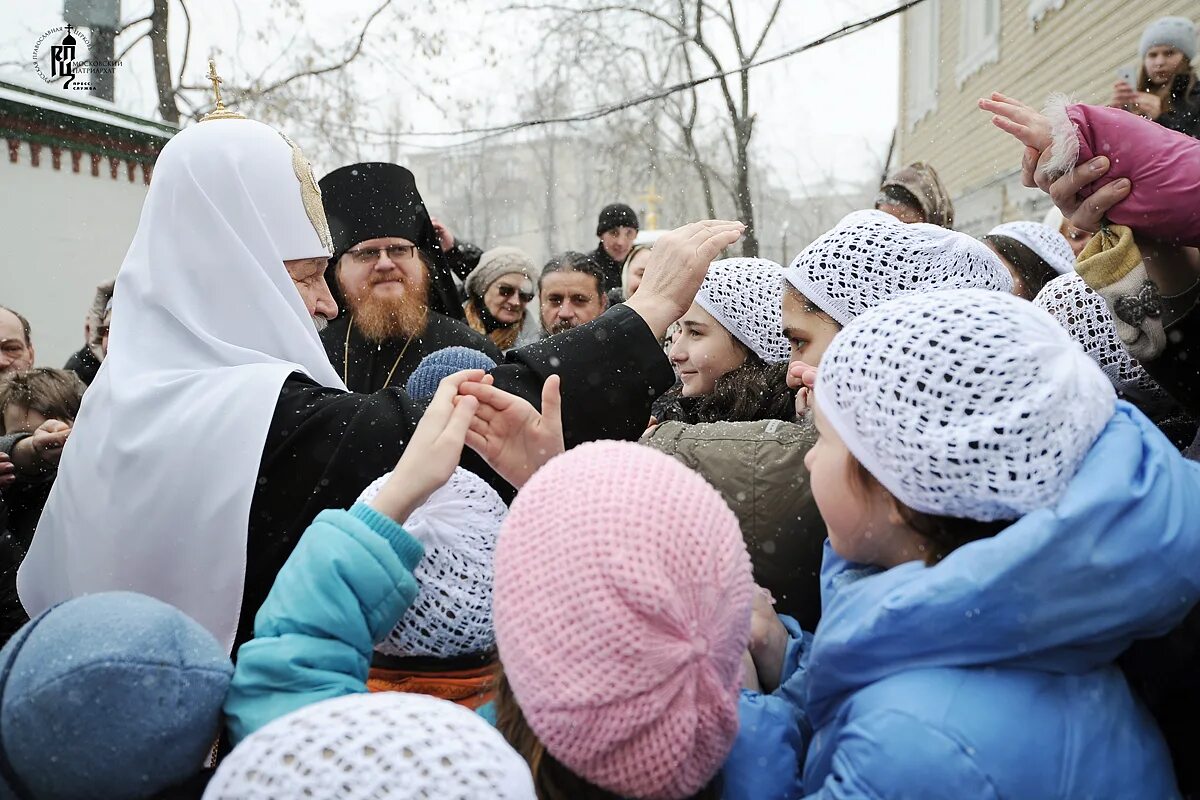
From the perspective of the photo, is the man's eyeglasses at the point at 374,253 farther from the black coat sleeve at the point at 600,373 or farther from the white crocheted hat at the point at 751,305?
the black coat sleeve at the point at 600,373

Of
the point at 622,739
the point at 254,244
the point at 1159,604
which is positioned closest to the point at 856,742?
the point at 622,739

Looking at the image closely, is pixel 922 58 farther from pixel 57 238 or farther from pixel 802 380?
pixel 802 380

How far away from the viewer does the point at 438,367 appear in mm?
2631

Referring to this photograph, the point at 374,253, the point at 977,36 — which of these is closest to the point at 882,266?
the point at 374,253

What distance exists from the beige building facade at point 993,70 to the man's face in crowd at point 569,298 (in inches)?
190

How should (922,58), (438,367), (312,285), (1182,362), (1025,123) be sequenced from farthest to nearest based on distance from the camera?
(922,58) < (438,367) < (312,285) < (1182,362) < (1025,123)

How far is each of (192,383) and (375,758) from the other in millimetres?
1078

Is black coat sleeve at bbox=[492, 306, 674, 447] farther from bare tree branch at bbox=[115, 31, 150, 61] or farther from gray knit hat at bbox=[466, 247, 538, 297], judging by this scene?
bare tree branch at bbox=[115, 31, 150, 61]

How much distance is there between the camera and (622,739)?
1.16 m

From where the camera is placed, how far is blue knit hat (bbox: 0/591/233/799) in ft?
3.67

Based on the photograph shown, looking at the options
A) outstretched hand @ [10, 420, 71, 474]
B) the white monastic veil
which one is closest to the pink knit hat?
the white monastic veil

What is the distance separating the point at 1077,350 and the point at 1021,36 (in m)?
Result: 12.0

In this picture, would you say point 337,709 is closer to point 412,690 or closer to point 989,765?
point 412,690

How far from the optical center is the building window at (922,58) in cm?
1565
